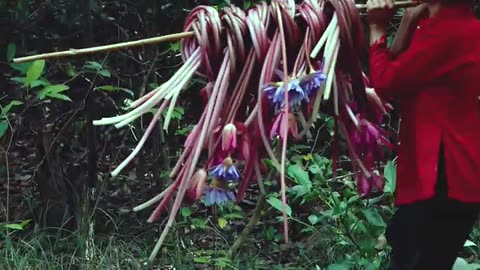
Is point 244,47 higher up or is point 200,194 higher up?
point 244,47

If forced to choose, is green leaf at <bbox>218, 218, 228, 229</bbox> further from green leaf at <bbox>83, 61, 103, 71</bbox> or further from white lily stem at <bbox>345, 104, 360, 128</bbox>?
white lily stem at <bbox>345, 104, 360, 128</bbox>

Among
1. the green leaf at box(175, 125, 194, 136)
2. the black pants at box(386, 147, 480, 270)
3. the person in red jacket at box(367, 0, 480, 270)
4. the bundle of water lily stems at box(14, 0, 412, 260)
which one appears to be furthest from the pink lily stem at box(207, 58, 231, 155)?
the green leaf at box(175, 125, 194, 136)

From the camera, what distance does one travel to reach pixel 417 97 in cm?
223

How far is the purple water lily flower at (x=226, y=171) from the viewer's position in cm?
204

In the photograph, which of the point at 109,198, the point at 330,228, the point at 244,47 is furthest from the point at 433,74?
the point at 109,198

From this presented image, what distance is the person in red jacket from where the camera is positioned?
2.16 m

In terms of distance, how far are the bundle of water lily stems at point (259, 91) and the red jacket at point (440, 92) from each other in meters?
0.10

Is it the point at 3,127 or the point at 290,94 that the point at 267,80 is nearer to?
the point at 290,94

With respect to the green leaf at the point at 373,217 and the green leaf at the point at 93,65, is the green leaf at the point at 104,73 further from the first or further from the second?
the green leaf at the point at 373,217

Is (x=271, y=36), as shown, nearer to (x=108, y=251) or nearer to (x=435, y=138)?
(x=435, y=138)

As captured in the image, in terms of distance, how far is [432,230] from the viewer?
2.34m

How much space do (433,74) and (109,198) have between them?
2.45 metres

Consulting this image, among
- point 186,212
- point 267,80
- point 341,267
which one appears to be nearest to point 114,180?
point 186,212

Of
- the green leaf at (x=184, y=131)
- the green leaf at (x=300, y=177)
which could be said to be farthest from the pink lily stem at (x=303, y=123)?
the green leaf at (x=184, y=131)
